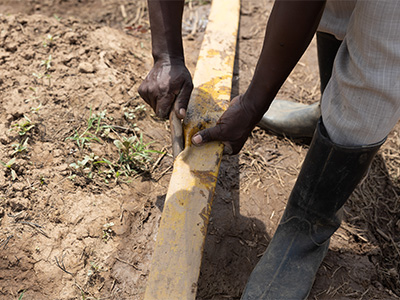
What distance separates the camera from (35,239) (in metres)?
1.70

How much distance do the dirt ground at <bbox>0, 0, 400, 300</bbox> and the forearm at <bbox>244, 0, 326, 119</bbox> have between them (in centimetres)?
79

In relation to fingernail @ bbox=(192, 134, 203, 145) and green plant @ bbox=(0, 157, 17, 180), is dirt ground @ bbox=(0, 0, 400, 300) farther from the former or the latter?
fingernail @ bbox=(192, 134, 203, 145)

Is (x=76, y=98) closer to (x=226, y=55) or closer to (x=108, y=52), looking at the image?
(x=108, y=52)

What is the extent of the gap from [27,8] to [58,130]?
1.59m

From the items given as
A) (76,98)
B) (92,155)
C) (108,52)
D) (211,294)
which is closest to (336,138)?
(211,294)

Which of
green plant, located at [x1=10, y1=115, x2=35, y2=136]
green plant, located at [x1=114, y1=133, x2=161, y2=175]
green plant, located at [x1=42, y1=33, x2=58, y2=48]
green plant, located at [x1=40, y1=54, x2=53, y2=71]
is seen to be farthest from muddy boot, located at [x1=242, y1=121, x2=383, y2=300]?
green plant, located at [x1=42, y1=33, x2=58, y2=48]

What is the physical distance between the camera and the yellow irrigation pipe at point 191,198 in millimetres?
1436

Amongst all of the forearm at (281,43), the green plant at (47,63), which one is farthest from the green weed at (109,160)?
the forearm at (281,43)

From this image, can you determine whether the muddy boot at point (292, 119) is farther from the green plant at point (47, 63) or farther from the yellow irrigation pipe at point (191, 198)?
the green plant at point (47, 63)

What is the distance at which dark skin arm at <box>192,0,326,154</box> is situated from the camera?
3.92 ft

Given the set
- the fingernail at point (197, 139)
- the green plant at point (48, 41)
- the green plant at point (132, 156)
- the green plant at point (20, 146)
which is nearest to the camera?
the fingernail at point (197, 139)

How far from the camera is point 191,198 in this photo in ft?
5.29

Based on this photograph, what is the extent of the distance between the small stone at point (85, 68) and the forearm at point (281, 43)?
→ 1.29m

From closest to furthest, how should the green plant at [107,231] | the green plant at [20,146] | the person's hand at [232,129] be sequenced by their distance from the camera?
the person's hand at [232,129] → the green plant at [107,231] → the green plant at [20,146]
